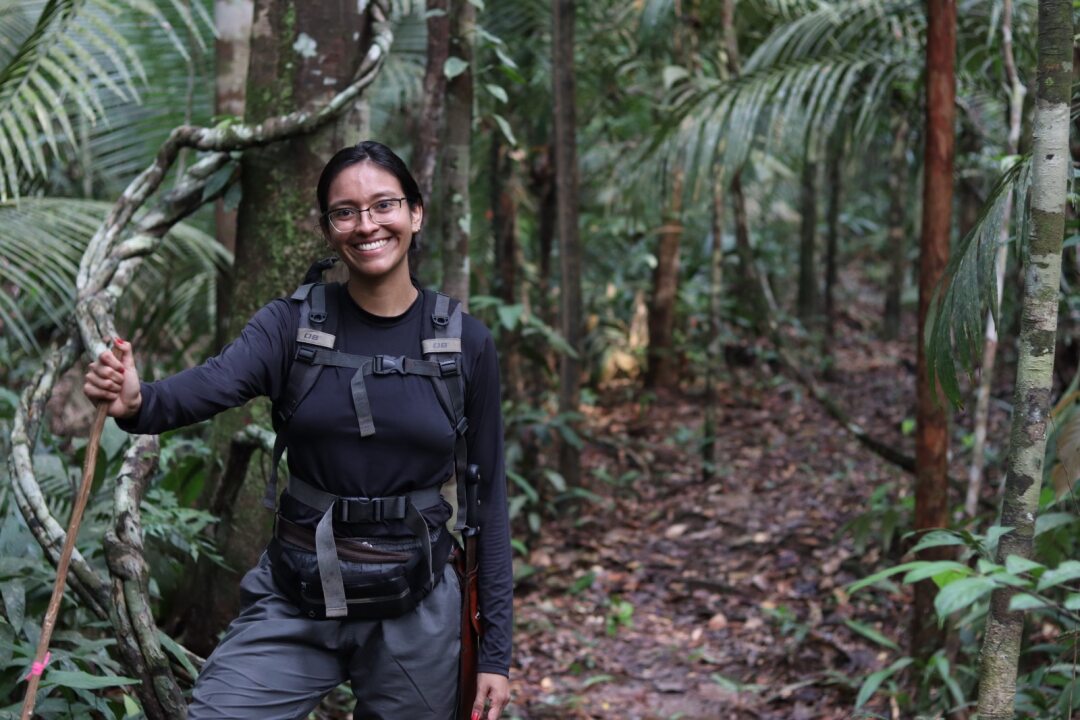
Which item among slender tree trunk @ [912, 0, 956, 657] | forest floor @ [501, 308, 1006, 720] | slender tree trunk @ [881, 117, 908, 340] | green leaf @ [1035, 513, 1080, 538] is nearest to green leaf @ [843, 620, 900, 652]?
forest floor @ [501, 308, 1006, 720]

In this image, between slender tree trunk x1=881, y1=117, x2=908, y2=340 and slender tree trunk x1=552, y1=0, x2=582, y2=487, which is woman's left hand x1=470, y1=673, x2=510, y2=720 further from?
slender tree trunk x1=881, y1=117, x2=908, y2=340

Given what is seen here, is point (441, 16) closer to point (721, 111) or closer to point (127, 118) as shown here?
point (721, 111)

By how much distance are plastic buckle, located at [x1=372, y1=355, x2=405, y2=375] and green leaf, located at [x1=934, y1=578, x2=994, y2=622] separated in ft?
3.64

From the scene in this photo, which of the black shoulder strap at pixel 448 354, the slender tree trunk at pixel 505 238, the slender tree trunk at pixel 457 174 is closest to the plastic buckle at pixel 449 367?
the black shoulder strap at pixel 448 354

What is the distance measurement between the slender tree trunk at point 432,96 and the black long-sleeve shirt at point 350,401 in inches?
62.7

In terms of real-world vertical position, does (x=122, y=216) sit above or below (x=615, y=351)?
above

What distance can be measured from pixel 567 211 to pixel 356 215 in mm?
3942

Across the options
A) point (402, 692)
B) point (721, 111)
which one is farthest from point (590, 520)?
point (402, 692)

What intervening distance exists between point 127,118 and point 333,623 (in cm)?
388

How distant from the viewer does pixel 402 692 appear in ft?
7.29

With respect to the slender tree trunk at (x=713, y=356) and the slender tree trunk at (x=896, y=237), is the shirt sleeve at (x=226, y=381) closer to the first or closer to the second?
the slender tree trunk at (x=713, y=356)

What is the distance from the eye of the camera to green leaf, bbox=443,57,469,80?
3967 millimetres

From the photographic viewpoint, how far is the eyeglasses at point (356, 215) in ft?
7.30

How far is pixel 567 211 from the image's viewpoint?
6.09m
